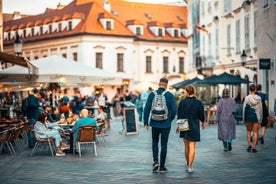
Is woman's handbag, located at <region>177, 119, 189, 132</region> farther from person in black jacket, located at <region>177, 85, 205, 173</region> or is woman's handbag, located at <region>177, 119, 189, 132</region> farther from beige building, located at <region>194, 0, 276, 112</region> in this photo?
beige building, located at <region>194, 0, 276, 112</region>

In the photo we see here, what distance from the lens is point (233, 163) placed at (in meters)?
15.8

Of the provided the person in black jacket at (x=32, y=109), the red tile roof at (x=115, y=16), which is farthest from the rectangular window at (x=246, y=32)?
the red tile roof at (x=115, y=16)

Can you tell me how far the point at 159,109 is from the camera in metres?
14.5

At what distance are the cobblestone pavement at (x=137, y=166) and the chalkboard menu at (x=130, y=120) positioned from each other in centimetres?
632

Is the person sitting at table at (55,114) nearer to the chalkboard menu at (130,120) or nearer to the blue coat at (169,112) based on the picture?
the chalkboard menu at (130,120)

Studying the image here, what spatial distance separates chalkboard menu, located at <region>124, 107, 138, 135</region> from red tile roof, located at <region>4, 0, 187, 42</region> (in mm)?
49276

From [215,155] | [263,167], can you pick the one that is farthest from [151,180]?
[215,155]

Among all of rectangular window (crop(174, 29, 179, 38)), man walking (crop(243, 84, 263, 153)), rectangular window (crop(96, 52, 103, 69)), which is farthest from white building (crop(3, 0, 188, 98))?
man walking (crop(243, 84, 263, 153))

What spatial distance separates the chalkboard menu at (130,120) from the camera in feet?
91.1

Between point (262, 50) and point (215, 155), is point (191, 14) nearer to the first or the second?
point (262, 50)

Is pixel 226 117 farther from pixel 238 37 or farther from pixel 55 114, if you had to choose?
pixel 238 37

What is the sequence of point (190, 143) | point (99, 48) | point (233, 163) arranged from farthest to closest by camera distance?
1. point (99, 48)
2. point (233, 163)
3. point (190, 143)

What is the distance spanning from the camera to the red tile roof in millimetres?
78562

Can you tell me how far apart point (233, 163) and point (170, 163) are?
1416 millimetres
